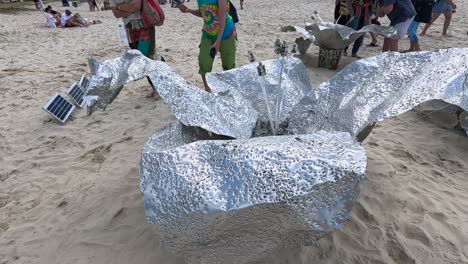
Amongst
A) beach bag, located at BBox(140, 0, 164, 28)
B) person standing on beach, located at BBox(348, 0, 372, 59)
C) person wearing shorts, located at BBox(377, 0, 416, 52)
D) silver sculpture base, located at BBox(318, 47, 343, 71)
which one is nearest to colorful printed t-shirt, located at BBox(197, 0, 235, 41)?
beach bag, located at BBox(140, 0, 164, 28)

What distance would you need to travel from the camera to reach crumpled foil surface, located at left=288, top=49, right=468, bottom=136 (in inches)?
47.3

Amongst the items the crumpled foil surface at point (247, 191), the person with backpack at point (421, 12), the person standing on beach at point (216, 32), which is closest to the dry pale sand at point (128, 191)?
the crumpled foil surface at point (247, 191)

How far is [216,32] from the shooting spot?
282cm

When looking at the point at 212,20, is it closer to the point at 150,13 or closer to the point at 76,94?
the point at 150,13

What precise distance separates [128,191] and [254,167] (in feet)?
5.06

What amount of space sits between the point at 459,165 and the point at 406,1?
2.76m

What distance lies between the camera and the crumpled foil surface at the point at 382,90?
1.20 meters

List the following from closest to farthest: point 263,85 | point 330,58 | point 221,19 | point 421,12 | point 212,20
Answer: point 263,85
point 221,19
point 212,20
point 330,58
point 421,12

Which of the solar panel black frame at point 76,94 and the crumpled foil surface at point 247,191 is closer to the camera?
the crumpled foil surface at point 247,191

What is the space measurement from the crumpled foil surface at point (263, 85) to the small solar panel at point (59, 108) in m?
2.23

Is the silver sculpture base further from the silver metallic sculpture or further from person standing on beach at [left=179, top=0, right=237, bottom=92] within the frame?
the silver metallic sculpture

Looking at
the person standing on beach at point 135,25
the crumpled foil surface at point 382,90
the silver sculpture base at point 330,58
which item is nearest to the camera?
the crumpled foil surface at point 382,90

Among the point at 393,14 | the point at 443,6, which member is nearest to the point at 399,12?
the point at 393,14

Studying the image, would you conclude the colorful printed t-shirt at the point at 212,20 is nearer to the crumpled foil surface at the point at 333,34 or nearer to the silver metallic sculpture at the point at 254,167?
the silver metallic sculpture at the point at 254,167
